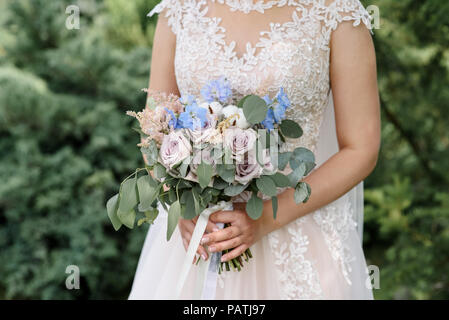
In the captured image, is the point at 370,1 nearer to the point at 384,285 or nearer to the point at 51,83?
the point at 384,285

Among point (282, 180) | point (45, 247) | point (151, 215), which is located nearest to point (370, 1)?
point (282, 180)

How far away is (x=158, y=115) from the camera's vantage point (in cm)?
137

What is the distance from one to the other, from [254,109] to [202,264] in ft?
1.97

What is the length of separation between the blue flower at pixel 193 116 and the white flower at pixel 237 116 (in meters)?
0.08

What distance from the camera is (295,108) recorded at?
1733mm

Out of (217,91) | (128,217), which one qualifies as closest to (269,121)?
(217,91)

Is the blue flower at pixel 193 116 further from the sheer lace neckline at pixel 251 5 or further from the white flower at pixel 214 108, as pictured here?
the sheer lace neckline at pixel 251 5

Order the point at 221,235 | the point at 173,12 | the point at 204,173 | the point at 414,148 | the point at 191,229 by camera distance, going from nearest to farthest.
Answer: the point at 204,173, the point at 221,235, the point at 191,229, the point at 173,12, the point at 414,148

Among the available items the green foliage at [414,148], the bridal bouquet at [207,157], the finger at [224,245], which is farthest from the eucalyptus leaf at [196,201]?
the green foliage at [414,148]

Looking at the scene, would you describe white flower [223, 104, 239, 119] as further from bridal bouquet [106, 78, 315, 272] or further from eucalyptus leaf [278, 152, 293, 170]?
eucalyptus leaf [278, 152, 293, 170]

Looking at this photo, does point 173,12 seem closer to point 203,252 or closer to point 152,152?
point 152,152

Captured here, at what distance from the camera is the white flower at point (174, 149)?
4.27 ft

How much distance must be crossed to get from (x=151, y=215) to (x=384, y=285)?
1.79m

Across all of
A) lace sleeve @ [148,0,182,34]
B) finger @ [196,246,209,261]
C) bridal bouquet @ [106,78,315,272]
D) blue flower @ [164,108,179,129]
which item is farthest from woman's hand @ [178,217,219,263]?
lace sleeve @ [148,0,182,34]
